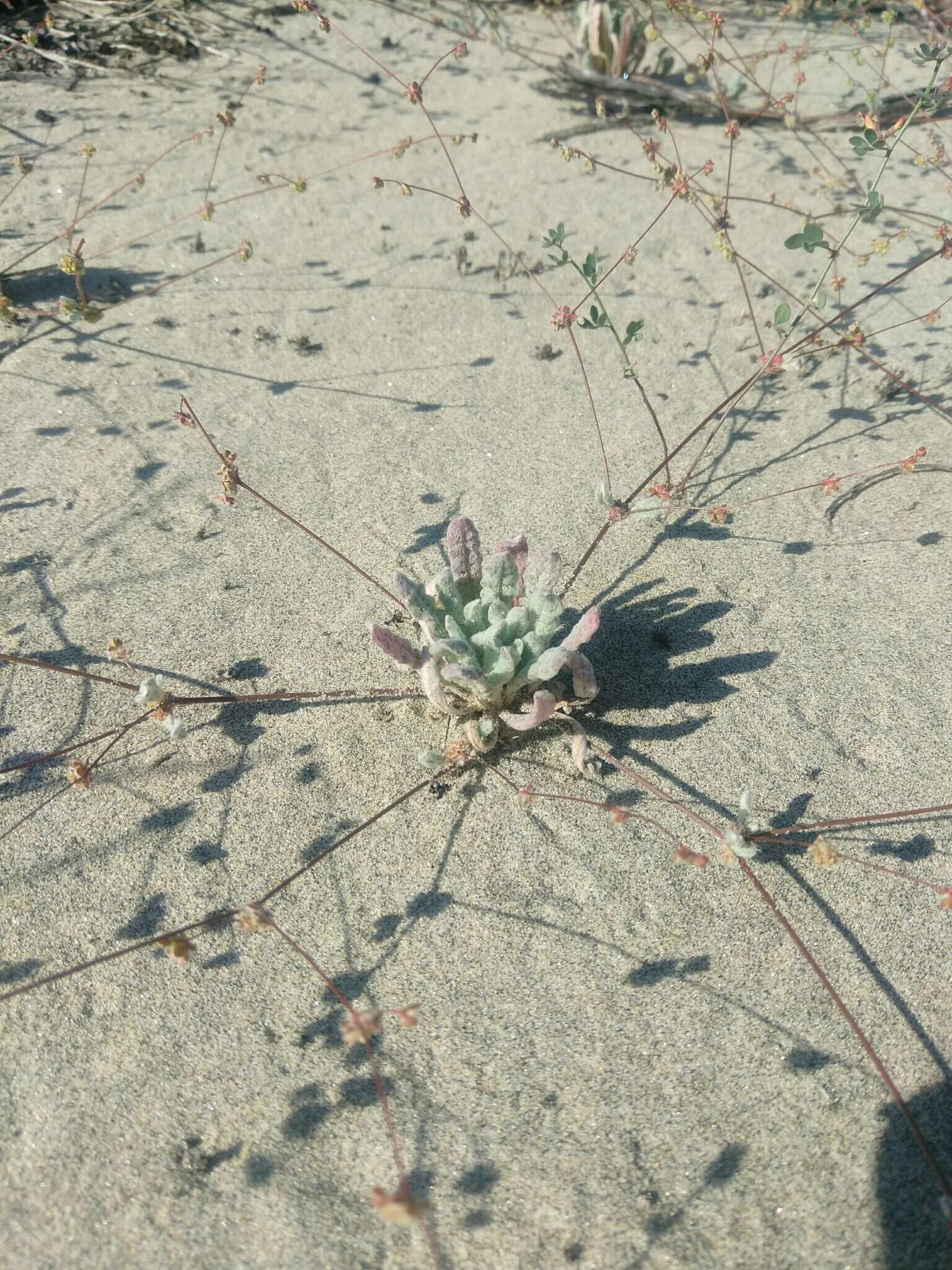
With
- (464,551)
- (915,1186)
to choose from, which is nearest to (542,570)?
(464,551)

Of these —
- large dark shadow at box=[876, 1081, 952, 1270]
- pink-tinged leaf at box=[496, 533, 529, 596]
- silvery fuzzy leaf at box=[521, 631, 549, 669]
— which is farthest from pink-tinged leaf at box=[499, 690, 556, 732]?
large dark shadow at box=[876, 1081, 952, 1270]

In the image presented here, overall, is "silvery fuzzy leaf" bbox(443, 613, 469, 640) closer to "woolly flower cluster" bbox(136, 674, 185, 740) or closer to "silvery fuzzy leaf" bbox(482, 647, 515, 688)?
"silvery fuzzy leaf" bbox(482, 647, 515, 688)

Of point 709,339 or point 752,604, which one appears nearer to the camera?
point 752,604

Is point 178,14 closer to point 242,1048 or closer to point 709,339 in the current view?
point 709,339

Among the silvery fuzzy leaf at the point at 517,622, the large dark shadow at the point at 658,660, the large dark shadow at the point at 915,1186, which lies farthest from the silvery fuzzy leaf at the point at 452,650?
the large dark shadow at the point at 915,1186

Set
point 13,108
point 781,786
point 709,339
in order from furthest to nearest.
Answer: point 13,108, point 709,339, point 781,786

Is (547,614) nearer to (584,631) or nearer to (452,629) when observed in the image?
(584,631)

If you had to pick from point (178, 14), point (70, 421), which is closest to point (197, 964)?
point (70, 421)

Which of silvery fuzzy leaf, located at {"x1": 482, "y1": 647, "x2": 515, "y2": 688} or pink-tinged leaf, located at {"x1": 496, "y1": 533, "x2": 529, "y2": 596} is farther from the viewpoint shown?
pink-tinged leaf, located at {"x1": 496, "y1": 533, "x2": 529, "y2": 596}
